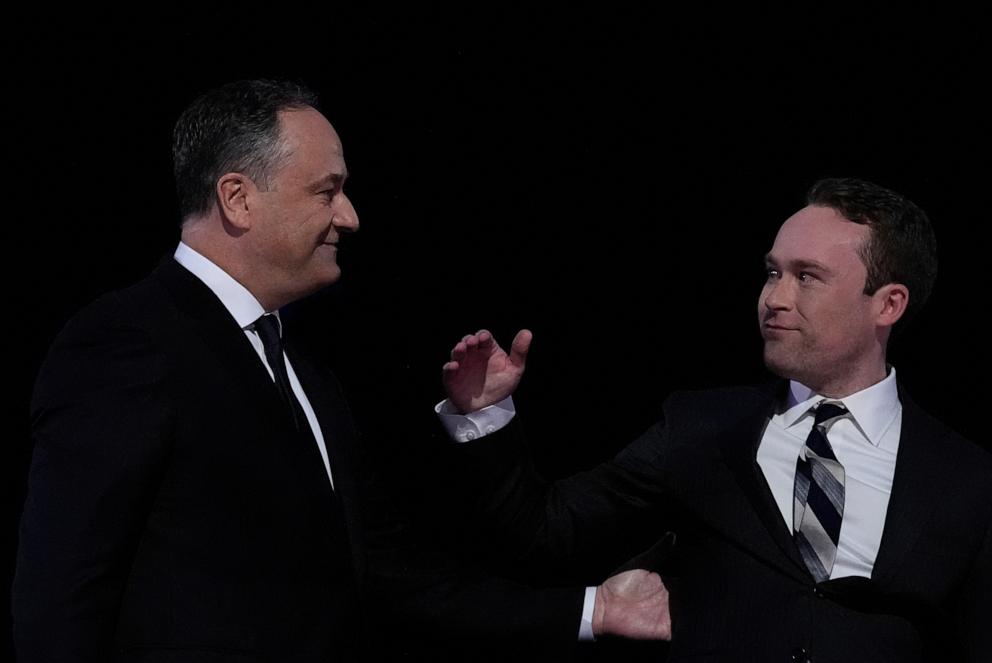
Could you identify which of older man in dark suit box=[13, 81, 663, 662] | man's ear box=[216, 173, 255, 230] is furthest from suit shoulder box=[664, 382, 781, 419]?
man's ear box=[216, 173, 255, 230]

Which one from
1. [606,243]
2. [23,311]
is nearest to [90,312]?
[23,311]

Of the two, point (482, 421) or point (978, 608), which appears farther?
point (482, 421)

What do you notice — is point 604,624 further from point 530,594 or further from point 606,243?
point 606,243

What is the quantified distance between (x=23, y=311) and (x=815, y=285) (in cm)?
166

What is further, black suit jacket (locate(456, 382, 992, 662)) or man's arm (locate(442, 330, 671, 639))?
man's arm (locate(442, 330, 671, 639))

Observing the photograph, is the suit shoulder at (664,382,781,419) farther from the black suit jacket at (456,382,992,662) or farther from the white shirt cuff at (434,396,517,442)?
the white shirt cuff at (434,396,517,442)

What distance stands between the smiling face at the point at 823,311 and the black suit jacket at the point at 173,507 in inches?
33.9

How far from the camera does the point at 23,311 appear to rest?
3.08 meters

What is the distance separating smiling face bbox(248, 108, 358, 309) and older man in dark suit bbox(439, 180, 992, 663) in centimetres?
32

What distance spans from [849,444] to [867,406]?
0.26ft

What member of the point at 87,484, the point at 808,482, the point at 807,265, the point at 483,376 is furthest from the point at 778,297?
the point at 87,484

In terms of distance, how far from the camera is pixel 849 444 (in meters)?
2.64

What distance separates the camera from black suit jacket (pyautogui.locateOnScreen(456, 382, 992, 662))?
2.48 metres

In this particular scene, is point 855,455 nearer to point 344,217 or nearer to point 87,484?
point 344,217
